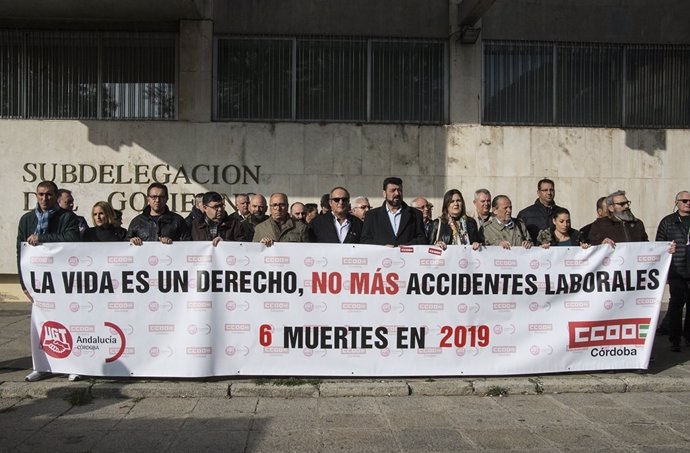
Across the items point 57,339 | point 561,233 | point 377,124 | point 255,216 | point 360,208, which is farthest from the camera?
point 377,124

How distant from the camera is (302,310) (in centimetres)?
625

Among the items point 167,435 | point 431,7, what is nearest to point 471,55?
point 431,7

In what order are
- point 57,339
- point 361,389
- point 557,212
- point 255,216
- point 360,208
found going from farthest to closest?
point 360,208 → point 255,216 → point 557,212 → point 57,339 → point 361,389

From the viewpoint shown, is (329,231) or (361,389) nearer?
(361,389)

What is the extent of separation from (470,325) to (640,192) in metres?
6.77

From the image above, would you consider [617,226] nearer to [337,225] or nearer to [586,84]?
[337,225]

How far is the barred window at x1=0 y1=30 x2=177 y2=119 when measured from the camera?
36.7 feet

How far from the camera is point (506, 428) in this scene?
514 centimetres

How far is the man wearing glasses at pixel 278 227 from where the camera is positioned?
6.62 meters

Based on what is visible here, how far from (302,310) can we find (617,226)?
12.9 ft

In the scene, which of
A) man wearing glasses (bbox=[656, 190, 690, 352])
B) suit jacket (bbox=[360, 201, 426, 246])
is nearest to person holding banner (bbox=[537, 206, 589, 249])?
suit jacket (bbox=[360, 201, 426, 246])

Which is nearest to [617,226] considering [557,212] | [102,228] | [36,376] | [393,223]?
[557,212]

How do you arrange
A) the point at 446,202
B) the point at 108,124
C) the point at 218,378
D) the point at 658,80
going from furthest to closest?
1. the point at 658,80
2. the point at 108,124
3. the point at 446,202
4. the point at 218,378

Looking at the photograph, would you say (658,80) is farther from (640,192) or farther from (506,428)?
(506,428)
